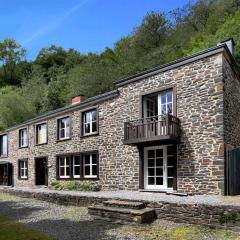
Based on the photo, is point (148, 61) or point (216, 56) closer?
point (216, 56)

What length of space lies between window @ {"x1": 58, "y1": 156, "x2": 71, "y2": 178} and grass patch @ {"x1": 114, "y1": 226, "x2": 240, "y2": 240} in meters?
12.7

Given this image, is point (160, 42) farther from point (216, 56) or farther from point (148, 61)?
point (216, 56)

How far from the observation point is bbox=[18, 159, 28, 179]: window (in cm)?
2865

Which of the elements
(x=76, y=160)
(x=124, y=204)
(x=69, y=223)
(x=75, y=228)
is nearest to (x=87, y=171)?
(x=76, y=160)

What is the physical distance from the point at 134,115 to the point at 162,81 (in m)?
2.47

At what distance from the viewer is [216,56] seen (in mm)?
Answer: 14883

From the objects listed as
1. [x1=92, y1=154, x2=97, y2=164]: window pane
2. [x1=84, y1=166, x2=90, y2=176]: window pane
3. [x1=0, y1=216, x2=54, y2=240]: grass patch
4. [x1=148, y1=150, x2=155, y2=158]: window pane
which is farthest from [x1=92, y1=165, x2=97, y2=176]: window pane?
[x1=0, y1=216, x2=54, y2=240]: grass patch

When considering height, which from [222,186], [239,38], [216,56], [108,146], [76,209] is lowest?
[76,209]

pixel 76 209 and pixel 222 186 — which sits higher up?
pixel 222 186

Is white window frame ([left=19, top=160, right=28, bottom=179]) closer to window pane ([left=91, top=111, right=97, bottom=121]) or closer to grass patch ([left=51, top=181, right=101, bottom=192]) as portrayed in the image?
grass patch ([left=51, top=181, right=101, bottom=192])

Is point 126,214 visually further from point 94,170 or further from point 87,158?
point 87,158

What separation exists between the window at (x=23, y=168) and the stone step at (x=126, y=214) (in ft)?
54.9

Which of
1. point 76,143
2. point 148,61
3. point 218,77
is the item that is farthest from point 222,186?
point 148,61

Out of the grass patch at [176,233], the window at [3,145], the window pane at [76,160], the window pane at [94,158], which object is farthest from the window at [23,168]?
the grass patch at [176,233]
